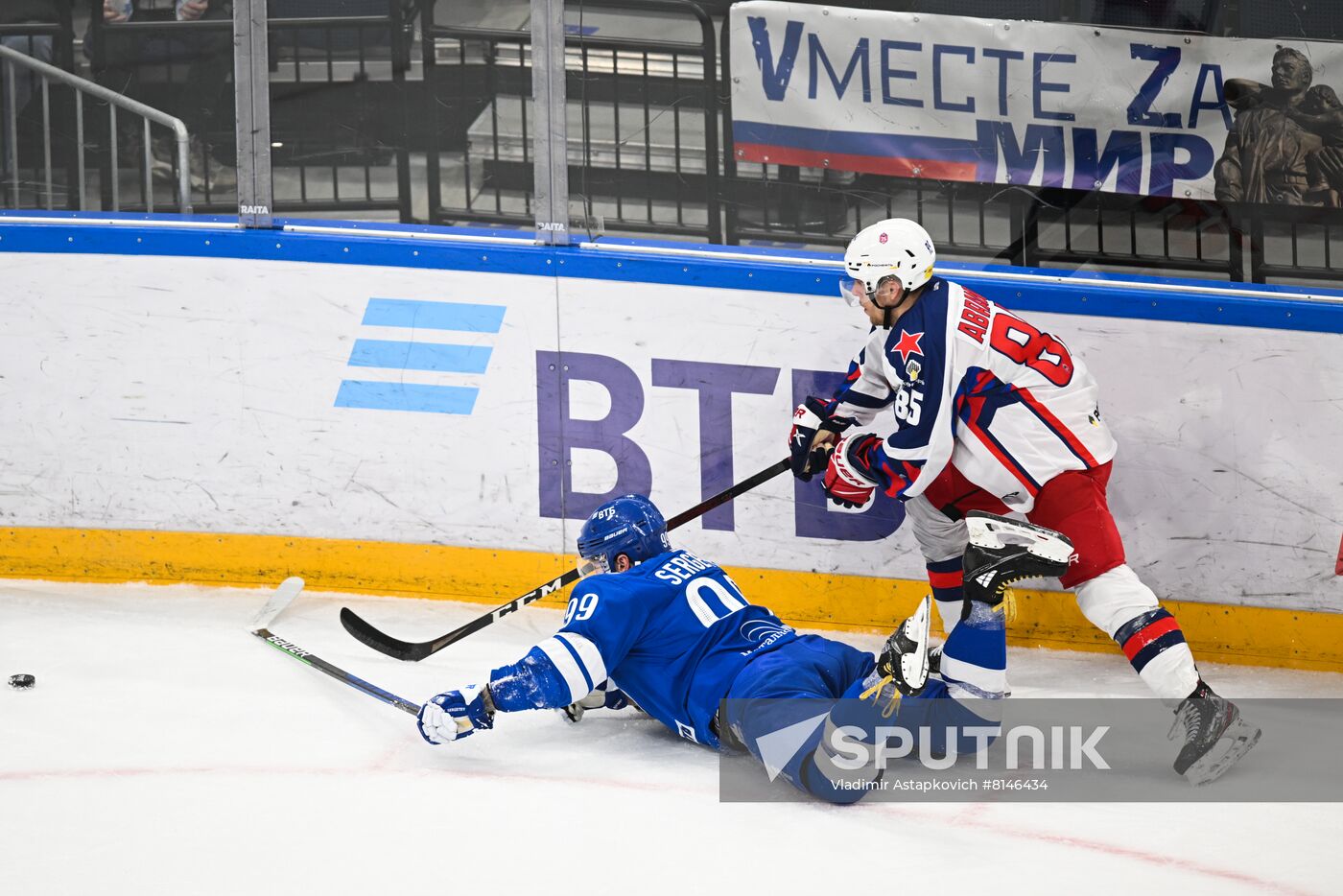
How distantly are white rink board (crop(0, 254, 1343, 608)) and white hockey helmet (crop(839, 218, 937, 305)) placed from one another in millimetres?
703

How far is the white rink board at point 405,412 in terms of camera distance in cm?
469

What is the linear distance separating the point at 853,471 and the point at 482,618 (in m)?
1.12

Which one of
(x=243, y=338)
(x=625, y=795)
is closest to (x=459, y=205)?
(x=243, y=338)

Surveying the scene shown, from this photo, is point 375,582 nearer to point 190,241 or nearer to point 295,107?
point 190,241

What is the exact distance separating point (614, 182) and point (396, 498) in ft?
4.08

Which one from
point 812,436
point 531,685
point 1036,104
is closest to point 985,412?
point 812,436

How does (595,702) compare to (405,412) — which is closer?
(595,702)

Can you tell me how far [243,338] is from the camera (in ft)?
16.1

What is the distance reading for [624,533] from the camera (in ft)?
12.4

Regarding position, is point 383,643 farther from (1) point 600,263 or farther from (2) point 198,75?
(2) point 198,75

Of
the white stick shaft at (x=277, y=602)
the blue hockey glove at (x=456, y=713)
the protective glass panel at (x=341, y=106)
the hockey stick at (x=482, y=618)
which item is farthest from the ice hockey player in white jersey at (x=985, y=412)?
the white stick shaft at (x=277, y=602)

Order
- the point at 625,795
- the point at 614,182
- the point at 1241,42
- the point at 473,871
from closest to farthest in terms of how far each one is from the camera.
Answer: the point at 473,871 < the point at 625,795 < the point at 1241,42 < the point at 614,182

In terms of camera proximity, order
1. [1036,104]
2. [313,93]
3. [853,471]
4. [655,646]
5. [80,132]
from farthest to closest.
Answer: [80,132], [313,93], [1036,104], [853,471], [655,646]

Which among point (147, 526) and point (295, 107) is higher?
point (295, 107)
